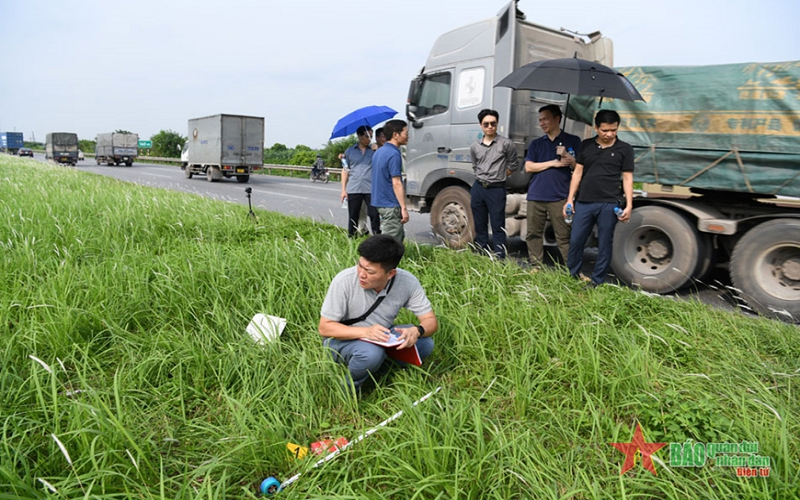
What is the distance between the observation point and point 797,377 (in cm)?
300

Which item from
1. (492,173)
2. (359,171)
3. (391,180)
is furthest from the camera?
(359,171)

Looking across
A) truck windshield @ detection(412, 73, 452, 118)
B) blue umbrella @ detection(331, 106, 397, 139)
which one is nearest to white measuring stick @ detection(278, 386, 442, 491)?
blue umbrella @ detection(331, 106, 397, 139)

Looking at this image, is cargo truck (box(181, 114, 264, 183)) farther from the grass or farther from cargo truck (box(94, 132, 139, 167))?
the grass

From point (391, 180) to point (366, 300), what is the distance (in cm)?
280

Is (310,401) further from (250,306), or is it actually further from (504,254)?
(504,254)

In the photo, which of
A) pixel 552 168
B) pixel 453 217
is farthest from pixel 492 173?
pixel 453 217

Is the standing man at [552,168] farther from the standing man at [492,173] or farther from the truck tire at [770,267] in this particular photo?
the truck tire at [770,267]

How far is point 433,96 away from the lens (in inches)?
290

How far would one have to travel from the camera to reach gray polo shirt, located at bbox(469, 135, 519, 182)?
563cm

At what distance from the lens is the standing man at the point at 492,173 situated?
562 centimetres

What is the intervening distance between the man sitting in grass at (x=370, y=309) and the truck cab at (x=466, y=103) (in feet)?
12.6

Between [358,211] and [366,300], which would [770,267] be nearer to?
[366,300]

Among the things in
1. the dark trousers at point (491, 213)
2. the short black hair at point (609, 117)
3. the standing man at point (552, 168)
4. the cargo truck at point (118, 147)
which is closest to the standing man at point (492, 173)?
the dark trousers at point (491, 213)

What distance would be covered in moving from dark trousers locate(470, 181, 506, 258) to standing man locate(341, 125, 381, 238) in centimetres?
137
